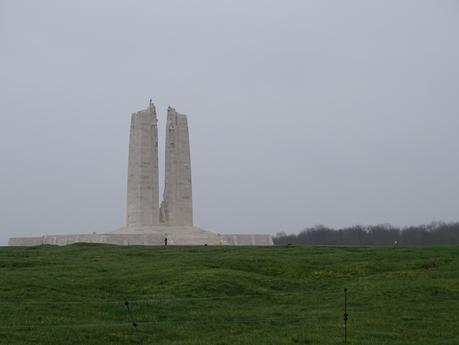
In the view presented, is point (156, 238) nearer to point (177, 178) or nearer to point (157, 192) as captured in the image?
point (157, 192)

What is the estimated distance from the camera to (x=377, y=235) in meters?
86.6

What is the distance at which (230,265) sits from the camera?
28.4 metres

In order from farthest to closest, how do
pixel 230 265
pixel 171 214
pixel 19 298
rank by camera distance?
pixel 171 214 → pixel 230 265 → pixel 19 298

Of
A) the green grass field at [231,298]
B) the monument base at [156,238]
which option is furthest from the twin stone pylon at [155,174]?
the green grass field at [231,298]

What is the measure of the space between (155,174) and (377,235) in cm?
4114

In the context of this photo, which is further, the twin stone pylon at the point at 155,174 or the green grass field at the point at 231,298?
the twin stone pylon at the point at 155,174

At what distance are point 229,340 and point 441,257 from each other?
16527mm

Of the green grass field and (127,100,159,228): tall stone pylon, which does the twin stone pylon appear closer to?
(127,100,159,228): tall stone pylon

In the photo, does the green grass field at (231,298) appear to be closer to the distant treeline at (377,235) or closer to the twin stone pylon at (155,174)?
the twin stone pylon at (155,174)

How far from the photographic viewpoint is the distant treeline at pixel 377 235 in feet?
270

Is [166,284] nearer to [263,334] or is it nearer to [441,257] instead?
[263,334]

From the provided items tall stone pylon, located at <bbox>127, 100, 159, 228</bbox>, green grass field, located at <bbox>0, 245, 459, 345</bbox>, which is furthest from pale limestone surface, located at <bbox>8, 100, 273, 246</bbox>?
green grass field, located at <bbox>0, 245, 459, 345</bbox>

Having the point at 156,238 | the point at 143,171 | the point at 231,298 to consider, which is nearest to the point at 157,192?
A: the point at 143,171

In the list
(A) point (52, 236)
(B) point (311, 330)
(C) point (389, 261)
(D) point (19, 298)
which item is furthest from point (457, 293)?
(A) point (52, 236)
